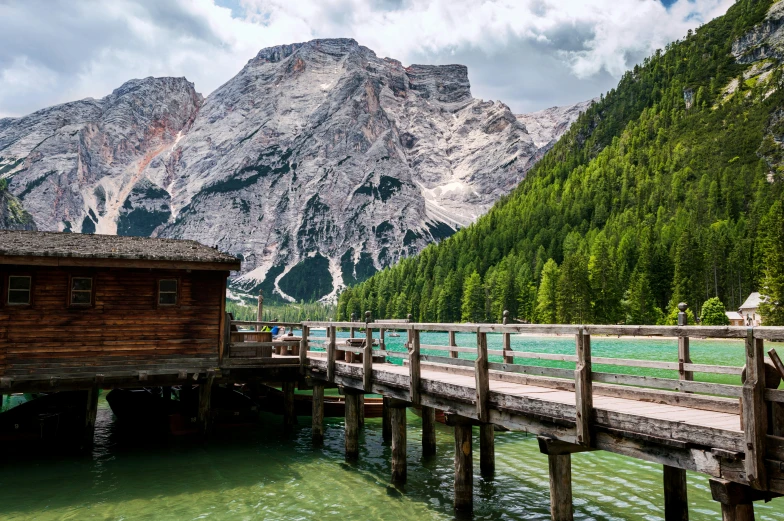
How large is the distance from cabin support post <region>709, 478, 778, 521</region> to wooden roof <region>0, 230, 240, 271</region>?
1728 cm

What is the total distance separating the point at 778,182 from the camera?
143 m

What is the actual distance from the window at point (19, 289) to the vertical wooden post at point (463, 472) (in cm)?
1485

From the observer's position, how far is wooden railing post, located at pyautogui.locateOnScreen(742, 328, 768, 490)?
6941mm

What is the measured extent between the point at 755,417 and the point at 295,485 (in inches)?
509

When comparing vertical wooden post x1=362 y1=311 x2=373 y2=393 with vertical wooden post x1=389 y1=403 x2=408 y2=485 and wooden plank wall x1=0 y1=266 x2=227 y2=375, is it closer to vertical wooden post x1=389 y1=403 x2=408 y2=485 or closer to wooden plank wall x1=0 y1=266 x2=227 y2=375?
vertical wooden post x1=389 y1=403 x2=408 y2=485

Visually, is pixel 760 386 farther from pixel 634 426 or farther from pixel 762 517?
pixel 762 517

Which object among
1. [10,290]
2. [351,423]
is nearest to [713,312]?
[351,423]

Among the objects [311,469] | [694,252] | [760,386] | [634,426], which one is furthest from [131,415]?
[694,252]

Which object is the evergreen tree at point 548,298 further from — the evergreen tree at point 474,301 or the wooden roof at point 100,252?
the wooden roof at point 100,252

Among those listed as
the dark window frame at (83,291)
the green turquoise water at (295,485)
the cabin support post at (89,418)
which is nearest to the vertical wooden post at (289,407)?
the green turquoise water at (295,485)

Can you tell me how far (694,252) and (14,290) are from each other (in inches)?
4410

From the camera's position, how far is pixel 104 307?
66.0ft

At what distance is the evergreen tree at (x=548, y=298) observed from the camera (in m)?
113

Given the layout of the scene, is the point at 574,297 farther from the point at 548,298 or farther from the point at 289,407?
the point at 289,407
